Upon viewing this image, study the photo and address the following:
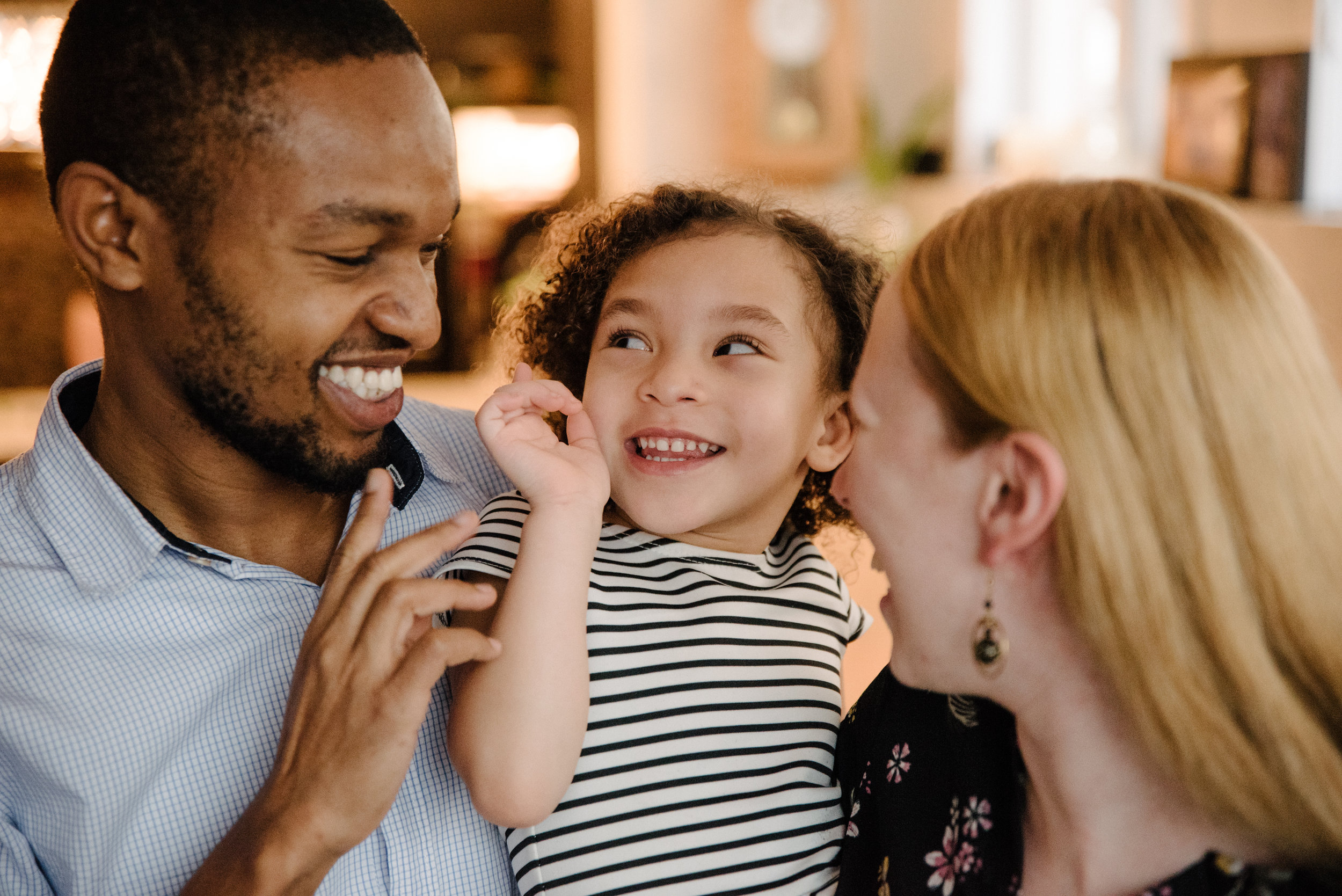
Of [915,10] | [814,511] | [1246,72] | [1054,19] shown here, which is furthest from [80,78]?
[915,10]

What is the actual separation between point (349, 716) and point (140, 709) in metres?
0.31

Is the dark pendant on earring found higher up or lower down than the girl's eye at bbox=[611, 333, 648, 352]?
lower down

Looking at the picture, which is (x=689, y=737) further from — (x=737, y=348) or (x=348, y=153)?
(x=348, y=153)

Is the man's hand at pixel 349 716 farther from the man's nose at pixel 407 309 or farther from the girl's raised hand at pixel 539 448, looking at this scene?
the man's nose at pixel 407 309

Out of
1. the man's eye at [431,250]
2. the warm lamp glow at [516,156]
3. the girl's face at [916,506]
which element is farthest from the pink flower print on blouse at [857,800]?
the warm lamp glow at [516,156]

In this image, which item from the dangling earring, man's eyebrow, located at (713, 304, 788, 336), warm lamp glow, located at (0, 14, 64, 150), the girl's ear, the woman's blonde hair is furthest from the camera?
warm lamp glow, located at (0, 14, 64, 150)

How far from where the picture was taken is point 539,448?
1.25 m

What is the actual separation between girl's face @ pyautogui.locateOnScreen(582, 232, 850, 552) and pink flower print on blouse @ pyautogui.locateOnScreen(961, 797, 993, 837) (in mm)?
459

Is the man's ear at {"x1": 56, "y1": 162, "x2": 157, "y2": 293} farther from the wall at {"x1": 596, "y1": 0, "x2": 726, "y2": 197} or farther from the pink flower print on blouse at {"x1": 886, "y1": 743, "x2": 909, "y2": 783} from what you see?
the wall at {"x1": 596, "y1": 0, "x2": 726, "y2": 197}

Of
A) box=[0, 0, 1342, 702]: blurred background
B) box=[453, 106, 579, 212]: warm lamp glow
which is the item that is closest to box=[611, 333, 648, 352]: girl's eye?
box=[0, 0, 1342, 702]: blurred background

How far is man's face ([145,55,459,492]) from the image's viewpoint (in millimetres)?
1208

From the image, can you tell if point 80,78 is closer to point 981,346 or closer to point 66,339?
point 981,346

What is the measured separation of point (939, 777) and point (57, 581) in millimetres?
971

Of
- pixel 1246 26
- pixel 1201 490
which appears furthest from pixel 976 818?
pixel 1246 26
